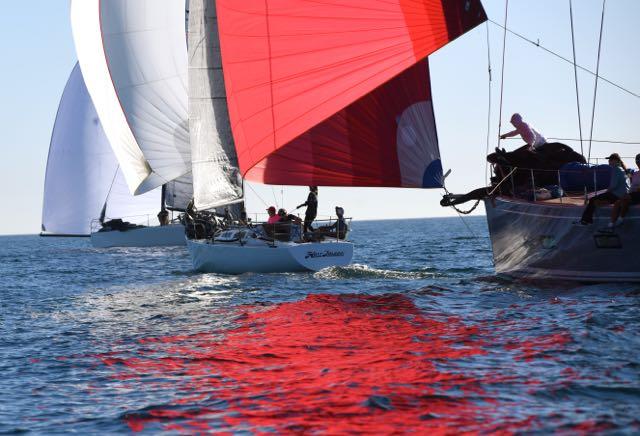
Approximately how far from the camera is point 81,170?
5500 centimetres

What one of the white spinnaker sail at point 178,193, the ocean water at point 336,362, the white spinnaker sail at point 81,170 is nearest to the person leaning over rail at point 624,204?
the ocean water at point 336,362

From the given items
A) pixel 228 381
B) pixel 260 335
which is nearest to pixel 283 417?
pixel 228 381

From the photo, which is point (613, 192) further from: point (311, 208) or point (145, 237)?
point (145, 237)

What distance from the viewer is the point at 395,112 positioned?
15.8m

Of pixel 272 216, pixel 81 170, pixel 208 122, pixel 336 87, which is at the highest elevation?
pixel 81 170

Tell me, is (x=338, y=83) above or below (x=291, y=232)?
above

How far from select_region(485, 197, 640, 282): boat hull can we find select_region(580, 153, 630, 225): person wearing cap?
0.14 meters

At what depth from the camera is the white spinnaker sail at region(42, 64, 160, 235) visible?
54.4 m

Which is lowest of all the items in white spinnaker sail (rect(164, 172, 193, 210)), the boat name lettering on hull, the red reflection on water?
the red reflection on water

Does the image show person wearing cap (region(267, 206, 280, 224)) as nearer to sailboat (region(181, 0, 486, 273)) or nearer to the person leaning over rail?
sailboat (region(181, 0, 486, 273))

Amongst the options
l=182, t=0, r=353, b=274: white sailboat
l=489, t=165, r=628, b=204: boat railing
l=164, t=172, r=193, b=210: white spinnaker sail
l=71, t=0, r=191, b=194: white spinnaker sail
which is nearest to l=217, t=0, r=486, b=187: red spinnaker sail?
l=489, t=165, r=628, b=204: boat railing

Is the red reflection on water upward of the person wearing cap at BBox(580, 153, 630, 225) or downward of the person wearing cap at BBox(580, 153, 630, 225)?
downward

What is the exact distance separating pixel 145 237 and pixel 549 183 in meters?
36.0

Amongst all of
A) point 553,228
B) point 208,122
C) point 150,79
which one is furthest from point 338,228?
point 150,79
